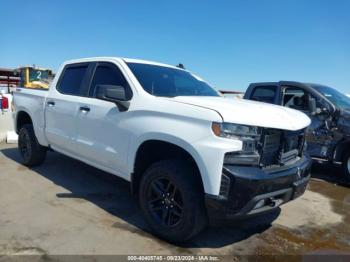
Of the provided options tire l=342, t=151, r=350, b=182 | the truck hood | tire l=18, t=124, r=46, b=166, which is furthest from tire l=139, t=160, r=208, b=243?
tire l=342, t=151, r=350, b=182

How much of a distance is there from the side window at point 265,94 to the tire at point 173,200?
14.9 ft

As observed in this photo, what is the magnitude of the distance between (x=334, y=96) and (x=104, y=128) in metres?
4.89

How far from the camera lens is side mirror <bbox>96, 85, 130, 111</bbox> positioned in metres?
3.81

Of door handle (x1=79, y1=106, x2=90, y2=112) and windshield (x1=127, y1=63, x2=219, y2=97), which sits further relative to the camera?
door handle (x1=79, y1=106, x2=90, y2=112)

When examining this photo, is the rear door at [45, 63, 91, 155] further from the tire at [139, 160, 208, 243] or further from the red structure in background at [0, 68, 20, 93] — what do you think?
the red structure in background at [0, 68, 20, 93]

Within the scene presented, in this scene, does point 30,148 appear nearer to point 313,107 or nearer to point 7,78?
point 313,107

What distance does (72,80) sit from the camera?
525 cm

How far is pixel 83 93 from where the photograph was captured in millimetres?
4836

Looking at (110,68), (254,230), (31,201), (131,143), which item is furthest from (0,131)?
(254,230)

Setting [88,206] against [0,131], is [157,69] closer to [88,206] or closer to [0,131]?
[88,206]

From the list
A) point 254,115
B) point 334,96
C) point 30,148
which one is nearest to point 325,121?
point 334,96

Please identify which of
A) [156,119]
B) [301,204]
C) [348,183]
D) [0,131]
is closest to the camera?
[156,119]

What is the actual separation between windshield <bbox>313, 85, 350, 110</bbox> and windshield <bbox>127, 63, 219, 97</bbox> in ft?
9.56

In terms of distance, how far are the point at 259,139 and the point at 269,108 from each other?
21.7 inches
